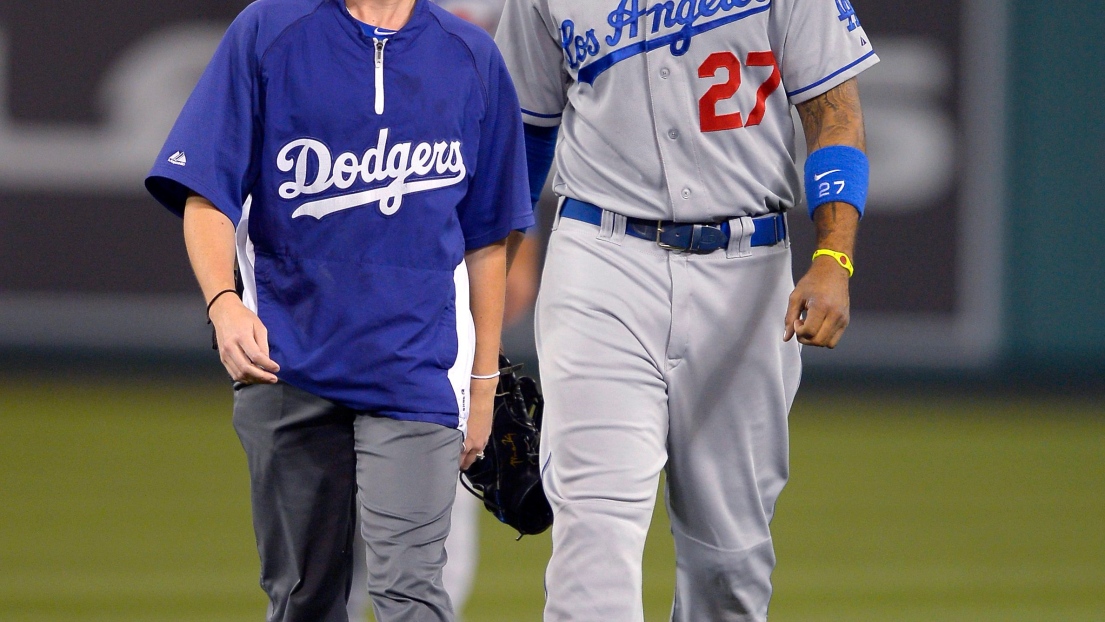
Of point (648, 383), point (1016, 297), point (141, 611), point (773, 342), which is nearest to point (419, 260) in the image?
point (648, 383)

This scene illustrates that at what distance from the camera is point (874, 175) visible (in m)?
9.26

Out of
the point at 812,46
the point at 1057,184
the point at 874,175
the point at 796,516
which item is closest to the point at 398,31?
the point at 812,46

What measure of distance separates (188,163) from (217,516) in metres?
3.79

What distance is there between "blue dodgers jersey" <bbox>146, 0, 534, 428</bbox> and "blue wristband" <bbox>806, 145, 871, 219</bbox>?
0.85 meters

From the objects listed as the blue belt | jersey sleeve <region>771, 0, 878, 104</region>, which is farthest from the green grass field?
jersey sleeve <region>771, 0, 878, 104</region>

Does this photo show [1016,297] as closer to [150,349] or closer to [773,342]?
[150,349]

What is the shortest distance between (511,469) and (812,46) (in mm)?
1185

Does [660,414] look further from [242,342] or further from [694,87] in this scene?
[242,342]

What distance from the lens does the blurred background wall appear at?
359 inches

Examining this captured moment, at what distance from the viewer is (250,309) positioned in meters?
2.92

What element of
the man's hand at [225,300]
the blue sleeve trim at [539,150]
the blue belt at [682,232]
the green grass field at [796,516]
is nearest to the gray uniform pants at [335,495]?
the man's hand at [225,300]

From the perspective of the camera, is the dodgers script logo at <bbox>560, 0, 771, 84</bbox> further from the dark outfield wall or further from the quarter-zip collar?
the dark outfield wall

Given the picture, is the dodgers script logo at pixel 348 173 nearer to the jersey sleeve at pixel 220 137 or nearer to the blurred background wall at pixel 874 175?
the jersey sleeve at pixel 220 137

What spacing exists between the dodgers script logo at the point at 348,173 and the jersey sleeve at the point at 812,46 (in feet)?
3.08
